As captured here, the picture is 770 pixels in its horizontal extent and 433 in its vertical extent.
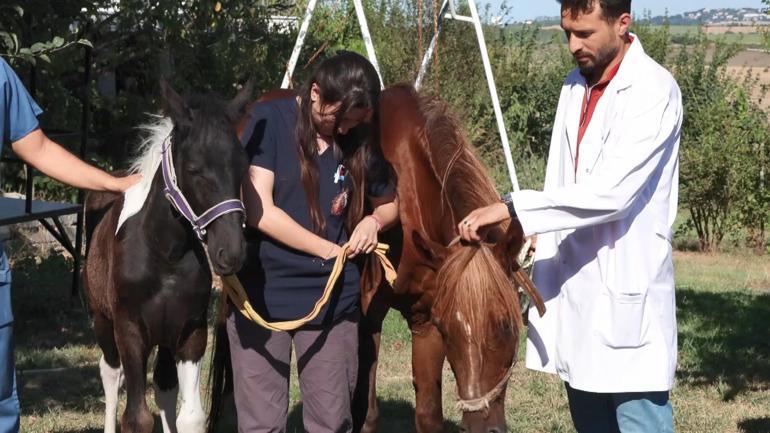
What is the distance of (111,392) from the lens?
5488 millimetres

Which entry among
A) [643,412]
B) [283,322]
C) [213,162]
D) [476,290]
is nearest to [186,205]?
[213,162]

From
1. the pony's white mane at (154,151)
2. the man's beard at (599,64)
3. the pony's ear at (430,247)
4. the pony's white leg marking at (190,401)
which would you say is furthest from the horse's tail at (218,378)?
the man's beard at (599,64)

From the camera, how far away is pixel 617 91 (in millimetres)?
3350

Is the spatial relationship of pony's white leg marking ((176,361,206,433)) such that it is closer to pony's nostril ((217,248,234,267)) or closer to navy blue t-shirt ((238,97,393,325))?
navy blue t-shirt ((238,97,393,325))

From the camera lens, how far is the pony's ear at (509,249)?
375 centimetres

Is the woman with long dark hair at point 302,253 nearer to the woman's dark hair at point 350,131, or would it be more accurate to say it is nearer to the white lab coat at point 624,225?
the woman's dark hair at point 350,131

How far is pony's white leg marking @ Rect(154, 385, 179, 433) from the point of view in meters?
5.17

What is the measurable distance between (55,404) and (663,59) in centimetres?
1125

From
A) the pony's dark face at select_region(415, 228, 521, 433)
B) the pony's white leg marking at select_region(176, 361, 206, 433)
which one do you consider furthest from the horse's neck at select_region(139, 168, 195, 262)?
the pony's dark face at select_region(415, 228, 521, 433)

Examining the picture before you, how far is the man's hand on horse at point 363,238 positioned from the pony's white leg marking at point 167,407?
1.81m

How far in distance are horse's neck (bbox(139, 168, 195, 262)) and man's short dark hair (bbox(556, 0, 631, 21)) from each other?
1.95 metres

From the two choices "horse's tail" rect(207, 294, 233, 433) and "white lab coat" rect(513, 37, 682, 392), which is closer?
"white lab coat" rect(513, 37, 682, 392)

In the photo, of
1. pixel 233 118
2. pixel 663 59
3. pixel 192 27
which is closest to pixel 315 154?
pixel 233 118

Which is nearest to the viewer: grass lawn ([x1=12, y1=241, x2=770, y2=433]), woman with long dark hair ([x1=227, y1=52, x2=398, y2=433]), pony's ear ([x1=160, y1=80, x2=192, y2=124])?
woman with long dark hair ([x1=227, y1=52, x2=398, y2=433])
